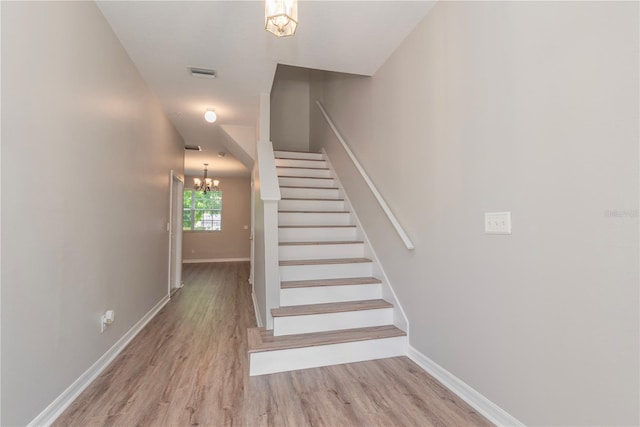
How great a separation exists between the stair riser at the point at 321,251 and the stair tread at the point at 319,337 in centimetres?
81

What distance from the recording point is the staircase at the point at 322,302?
216 centimetres

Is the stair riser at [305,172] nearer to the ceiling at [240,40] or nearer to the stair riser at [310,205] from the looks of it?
the stair riser at [310,205]

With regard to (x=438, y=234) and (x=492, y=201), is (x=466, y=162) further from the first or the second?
(x=438, y=234)

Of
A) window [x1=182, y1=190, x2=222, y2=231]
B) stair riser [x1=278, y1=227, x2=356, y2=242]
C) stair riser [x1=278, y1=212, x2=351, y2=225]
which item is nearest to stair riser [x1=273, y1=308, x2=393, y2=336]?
stair riser [x1=278, y1=227, x2=356, y2=242]

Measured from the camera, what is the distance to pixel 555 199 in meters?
1.28

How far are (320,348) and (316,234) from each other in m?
1.44

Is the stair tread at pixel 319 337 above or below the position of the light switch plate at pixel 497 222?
below

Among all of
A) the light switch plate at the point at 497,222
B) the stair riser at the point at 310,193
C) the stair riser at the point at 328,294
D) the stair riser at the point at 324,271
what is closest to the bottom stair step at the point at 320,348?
the stair riser at the point at 328,294

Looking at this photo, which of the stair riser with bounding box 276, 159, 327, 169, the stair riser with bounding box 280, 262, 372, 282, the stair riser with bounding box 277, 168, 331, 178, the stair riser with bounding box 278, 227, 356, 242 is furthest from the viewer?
the stair riser with bounding box 276, 159, 327, 169

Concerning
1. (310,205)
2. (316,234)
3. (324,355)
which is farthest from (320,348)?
(310,205)

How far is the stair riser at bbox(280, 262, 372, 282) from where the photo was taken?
2807 mm

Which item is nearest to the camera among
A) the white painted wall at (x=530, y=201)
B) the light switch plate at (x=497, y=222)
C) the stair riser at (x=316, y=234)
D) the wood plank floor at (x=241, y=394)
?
the white painted wall at (x=530, y=201)

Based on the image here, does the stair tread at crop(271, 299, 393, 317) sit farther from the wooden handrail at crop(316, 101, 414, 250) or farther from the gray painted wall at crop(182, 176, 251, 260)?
the gray painted wall at crop(182, 176, 251, 260)

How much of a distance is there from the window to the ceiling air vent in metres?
6.75
